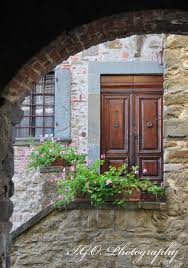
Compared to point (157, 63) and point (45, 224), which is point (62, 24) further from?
point (157, 63)

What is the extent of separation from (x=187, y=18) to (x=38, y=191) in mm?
5602

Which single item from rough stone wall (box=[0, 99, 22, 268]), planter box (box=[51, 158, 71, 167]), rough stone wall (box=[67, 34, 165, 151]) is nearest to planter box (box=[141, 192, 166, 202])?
planter box (box=[51, 158, 71, 167])

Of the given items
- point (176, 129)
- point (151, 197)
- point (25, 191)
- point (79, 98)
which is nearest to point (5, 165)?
point (151, 197)

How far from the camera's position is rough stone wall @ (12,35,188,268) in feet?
19.7

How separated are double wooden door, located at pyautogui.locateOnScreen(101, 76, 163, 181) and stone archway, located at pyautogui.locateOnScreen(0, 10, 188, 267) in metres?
4.96

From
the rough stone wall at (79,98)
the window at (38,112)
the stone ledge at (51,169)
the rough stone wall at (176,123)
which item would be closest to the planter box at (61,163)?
the stone ledge at (51,169)

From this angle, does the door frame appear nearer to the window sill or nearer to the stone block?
the window sill

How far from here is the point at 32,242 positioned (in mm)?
6117

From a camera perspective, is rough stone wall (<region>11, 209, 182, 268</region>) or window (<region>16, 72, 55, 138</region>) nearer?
rough stone wall (<region>11, 209, 182, 268</region>)

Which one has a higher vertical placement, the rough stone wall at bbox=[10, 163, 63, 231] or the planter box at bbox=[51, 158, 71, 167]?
the planter box at bbox=[51, 158, 71, 167]

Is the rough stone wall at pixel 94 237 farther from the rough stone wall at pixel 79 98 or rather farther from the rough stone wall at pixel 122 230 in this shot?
the rough stone wall at pixel 79 98

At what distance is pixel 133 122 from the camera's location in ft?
29.7

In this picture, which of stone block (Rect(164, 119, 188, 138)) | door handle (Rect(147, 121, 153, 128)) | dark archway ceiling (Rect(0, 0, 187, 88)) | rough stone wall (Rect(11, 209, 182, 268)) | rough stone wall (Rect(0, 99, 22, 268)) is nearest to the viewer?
dark archway ceiling (Rect(0, 0, 187, 88))

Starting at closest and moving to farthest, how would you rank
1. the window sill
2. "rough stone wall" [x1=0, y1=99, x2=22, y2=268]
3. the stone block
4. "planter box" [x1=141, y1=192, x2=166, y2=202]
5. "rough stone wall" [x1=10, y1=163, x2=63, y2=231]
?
1. "rough stone wall" [x1=0, y1=99, x2=22, y2=268]
2. "planter box" [x1=141, y1=192, x2=166, y2=202]
3. the stone block
4. "rough stone wall" [x1=10, y1=163, x2=63, y2=231]
5. the window sill
